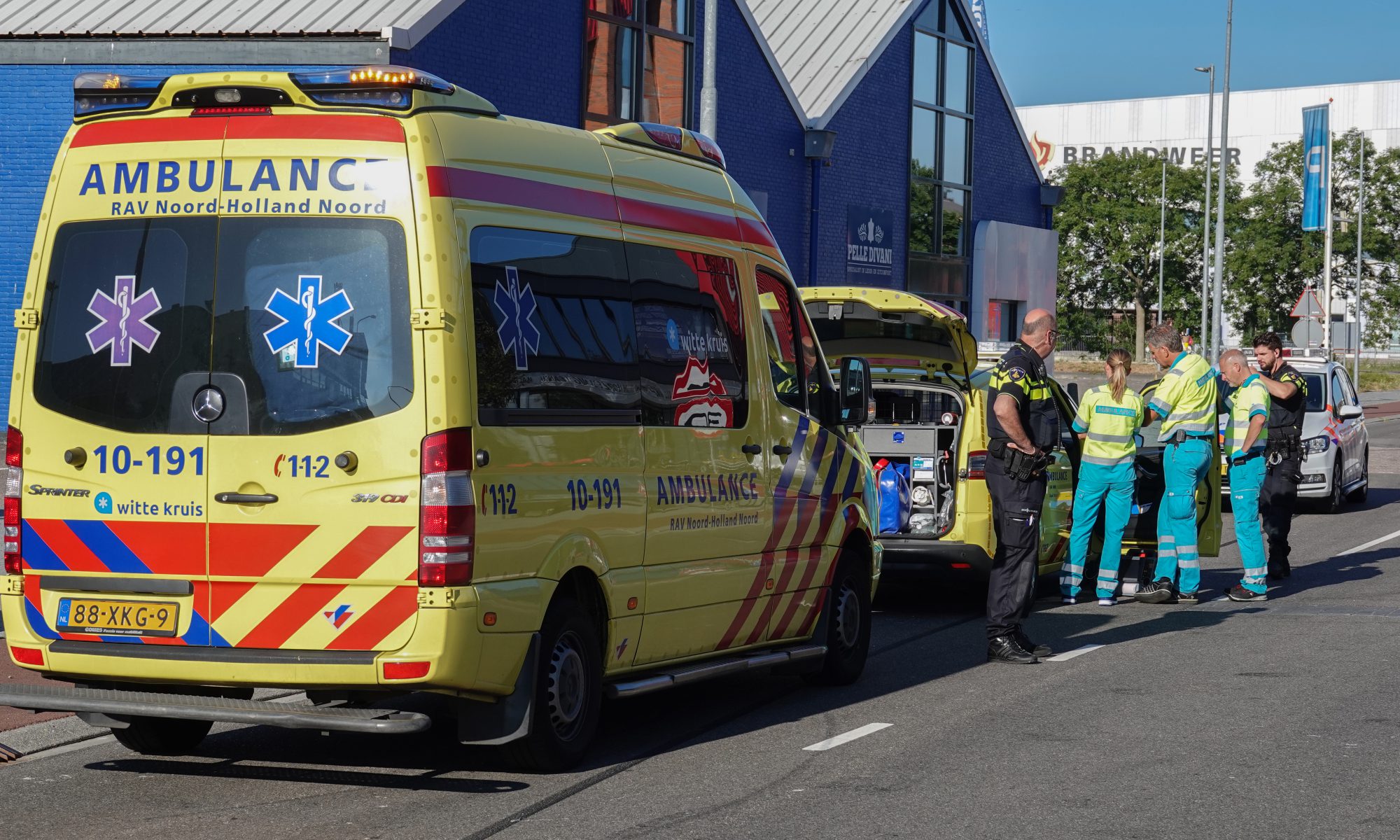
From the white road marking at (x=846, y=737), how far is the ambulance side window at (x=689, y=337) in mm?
1483

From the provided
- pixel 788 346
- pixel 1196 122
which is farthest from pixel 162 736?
pixel 1196 122

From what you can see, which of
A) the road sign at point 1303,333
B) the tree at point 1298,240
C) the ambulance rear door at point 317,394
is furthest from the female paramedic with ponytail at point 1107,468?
the tree at point 1298,240

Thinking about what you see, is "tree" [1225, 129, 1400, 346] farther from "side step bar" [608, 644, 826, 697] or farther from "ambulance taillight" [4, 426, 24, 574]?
"ambulance taillight" [4, 426, 24, 574]

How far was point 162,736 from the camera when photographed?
7312 mm

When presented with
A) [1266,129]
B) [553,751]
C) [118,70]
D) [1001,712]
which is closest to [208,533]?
[553,751]

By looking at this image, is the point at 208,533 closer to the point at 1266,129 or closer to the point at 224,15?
the point at 224,15

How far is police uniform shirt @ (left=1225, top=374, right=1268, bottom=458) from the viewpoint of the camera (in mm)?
13555

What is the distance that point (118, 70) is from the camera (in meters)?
20.6

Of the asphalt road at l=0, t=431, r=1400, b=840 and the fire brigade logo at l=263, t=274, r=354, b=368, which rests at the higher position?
the fire brigade logo at l=263, t=274, r=354, b=368

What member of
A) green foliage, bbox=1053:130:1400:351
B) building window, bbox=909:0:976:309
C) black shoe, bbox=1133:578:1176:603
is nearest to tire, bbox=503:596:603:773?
black shoe, bbox=1133:578:1176:603

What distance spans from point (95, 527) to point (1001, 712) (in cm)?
424

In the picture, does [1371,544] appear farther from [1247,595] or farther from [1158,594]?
[1158,594]

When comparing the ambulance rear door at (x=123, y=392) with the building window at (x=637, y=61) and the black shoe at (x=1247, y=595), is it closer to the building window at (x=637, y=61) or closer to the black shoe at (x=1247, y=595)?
the black shoe at (x=1247, y=595)

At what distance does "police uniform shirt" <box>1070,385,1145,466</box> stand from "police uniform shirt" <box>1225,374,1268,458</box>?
1.62m
